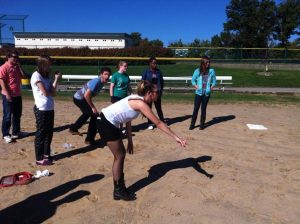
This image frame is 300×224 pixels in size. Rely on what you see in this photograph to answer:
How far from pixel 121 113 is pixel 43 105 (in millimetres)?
2018

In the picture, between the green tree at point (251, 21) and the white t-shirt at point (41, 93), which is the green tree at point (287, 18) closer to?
the green tree at point (251, 21)

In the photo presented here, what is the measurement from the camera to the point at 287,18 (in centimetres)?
Answer: 4538

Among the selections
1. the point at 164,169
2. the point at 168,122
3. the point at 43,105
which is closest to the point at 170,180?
the point at 164,169

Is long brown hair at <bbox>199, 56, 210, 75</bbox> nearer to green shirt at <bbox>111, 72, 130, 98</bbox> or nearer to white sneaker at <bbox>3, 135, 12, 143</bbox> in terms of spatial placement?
green shirt at <bbox>111, 72, 130, 98</bbox>

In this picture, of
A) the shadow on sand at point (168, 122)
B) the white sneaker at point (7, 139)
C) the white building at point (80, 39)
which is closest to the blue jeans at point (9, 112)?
the white sneaker at point (7, 139)

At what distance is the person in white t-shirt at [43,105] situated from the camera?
607 centimetres

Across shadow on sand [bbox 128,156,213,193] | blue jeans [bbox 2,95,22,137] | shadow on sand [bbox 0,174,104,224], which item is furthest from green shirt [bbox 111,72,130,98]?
shadow on sand [bbox 0,174,104,224]

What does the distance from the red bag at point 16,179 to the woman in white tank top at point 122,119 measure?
1.46 metres

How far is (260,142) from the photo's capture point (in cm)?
826

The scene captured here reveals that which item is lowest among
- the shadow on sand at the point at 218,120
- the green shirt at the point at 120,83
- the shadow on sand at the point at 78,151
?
the shadow on sand at the point at 78,151

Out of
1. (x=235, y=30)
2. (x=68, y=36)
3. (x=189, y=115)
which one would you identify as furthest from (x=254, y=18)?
(x=189, y=115)

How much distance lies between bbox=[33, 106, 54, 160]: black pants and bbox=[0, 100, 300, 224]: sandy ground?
0.99 ft

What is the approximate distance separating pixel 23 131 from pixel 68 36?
6231cm

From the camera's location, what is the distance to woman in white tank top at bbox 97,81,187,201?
15.1 ft
